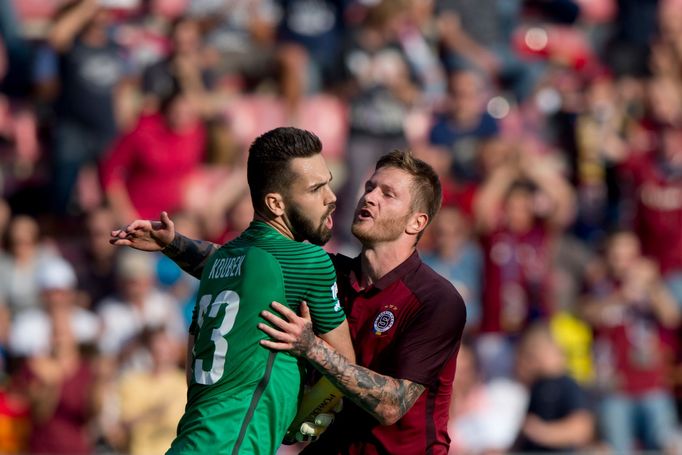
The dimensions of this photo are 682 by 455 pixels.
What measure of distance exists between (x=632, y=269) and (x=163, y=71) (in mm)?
4768

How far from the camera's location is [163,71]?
507 inches

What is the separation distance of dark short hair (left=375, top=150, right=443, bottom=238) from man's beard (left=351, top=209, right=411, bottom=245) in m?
0.10

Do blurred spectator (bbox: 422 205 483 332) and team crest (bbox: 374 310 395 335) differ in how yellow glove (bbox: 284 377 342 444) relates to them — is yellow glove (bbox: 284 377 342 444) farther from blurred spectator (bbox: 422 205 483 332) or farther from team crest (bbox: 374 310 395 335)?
blurred spectator (bbox: 422 205 483 332)

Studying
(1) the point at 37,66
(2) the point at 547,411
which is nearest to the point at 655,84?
(2) the point at 547,411

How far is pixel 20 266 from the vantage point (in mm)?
11766

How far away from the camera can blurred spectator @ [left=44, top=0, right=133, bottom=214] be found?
12500 mm

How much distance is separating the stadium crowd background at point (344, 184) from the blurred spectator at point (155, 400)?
0.7 inches

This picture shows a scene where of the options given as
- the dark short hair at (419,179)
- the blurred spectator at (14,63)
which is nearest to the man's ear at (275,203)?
the dark short hair at (419,179)

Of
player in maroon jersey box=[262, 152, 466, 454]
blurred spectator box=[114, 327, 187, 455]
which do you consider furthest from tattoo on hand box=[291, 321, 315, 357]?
blurred spectator box=[114, 327, 187, 455]

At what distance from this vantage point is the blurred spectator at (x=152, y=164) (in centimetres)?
1222

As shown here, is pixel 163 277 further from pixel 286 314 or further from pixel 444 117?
pixel 286 314

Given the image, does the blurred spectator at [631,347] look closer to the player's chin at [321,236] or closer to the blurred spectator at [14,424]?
the blurred spectator at [14,424]

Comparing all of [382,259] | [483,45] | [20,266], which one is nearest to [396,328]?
[382,259]

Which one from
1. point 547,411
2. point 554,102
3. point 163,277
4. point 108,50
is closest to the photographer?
point 547,411
